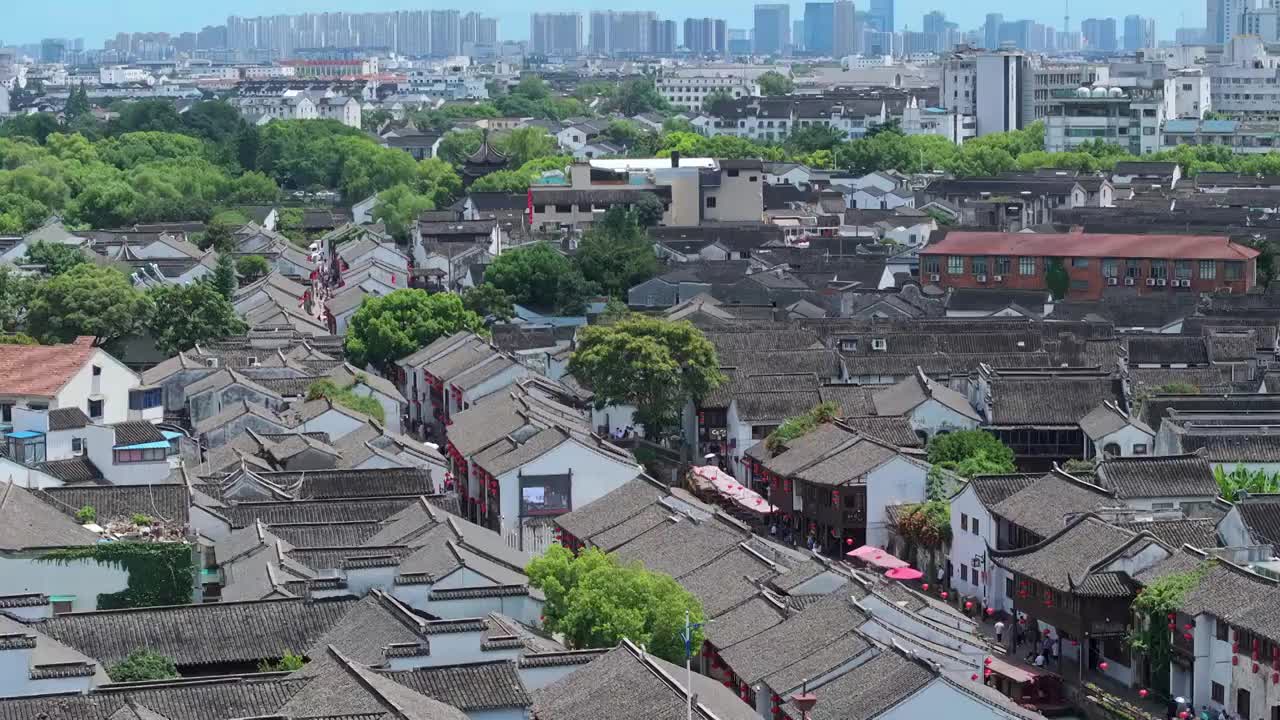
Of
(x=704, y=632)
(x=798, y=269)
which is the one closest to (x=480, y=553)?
(x=704, y=632)

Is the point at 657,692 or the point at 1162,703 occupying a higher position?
the point at 657,692

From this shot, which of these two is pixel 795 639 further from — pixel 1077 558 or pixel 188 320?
pixel 188 320

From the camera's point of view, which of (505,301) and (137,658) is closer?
(137,658)

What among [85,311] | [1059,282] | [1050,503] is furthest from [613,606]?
[1059,282]

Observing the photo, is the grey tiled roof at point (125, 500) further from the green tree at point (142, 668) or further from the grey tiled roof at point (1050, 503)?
the grey tiled roof at point (1050, 503)

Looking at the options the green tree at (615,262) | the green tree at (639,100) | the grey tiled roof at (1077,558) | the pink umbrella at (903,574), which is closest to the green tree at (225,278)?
the green tree at (615,262)

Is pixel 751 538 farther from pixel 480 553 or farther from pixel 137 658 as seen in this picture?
pixel 137 658

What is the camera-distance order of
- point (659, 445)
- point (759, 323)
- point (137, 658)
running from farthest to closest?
point (759, 323), point (659, 445), point (137, 658)

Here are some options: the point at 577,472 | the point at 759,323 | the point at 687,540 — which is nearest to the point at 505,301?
the point at 759,323

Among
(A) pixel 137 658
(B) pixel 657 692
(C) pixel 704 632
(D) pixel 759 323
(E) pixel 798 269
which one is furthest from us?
(E) pixel 798 269
